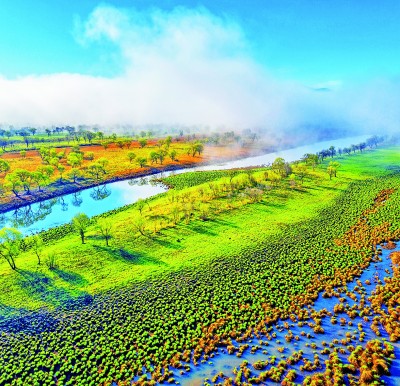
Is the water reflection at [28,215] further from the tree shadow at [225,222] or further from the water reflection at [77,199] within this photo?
the tree shadow at [225,222]

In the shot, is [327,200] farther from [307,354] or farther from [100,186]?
[100,186]

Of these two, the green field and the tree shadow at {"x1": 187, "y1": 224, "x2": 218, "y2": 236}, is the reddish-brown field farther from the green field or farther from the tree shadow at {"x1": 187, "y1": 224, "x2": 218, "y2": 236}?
the tree shadow at {"x1": 187, "y1": 224, "x2": 218, "y2": 236}

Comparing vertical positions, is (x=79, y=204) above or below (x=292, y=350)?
above

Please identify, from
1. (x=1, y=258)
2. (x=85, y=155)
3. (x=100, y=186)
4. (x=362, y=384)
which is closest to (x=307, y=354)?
(x=362, y=384)

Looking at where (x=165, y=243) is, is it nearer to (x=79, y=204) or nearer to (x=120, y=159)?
(x=79, y=204)

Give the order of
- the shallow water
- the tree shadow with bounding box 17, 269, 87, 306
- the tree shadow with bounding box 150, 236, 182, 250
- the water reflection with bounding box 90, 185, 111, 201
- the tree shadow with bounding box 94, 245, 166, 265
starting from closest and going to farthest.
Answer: the shallow water < the tree shadow with bounding box 17, 269, 87, 306 < the tree shadow with bounding box 94, 245, 166, 265 < the tree shadow with bounding box 150, 236, 182, 250 < the water reflection with bounding box 90, 185, 111, 201

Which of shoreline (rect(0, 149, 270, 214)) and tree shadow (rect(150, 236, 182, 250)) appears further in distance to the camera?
shoreline (rect(0, 149, 270, 214))

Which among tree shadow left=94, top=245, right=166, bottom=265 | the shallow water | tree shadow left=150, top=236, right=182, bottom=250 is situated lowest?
the shallow water

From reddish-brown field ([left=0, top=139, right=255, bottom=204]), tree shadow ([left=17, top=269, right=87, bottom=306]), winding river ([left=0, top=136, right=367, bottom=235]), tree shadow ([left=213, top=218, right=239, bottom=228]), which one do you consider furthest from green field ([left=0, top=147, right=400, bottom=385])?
reddish-brown field ([left=0, top=139, right=255, bottom=204])

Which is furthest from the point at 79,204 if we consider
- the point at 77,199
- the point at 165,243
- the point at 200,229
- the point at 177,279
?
the point at 177,279

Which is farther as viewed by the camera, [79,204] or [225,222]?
[79,204]
